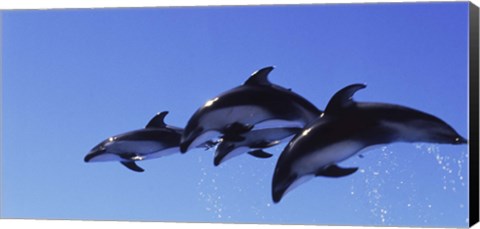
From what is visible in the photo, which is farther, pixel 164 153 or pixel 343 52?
pixel 164 153

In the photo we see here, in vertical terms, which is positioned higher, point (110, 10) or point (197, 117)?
point (110, 10)

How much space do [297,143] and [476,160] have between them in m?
1.67

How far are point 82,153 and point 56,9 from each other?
59.0 inches

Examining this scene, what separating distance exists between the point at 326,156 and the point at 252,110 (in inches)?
39.1

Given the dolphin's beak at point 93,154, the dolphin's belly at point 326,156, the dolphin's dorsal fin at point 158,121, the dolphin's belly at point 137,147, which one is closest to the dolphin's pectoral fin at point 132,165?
the dolphin's belly at point 137,147

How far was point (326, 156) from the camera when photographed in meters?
12.1

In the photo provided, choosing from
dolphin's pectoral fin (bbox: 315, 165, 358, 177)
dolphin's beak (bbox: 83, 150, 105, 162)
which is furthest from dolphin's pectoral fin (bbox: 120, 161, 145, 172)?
dolphin's pectoral fin (bbox: 315, 165, 358, 177)

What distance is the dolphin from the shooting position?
12586mm

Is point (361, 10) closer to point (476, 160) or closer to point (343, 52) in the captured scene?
point (343, 52)

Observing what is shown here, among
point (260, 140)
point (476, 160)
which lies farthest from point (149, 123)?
point (476, 160)

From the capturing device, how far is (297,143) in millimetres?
12172

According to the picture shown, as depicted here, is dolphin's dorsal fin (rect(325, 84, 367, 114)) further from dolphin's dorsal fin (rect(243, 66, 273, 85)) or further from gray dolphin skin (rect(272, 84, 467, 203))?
A: dolphin's dorsal fin (rect(243, 66, 273, 85))

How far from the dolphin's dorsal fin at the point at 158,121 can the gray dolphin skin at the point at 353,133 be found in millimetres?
1507

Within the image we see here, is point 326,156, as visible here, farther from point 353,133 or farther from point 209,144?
point 209,144
